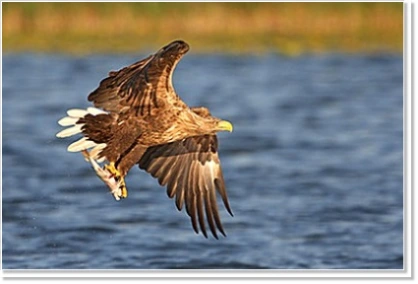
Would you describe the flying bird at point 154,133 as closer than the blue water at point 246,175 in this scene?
Yes

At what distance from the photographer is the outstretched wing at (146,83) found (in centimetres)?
606

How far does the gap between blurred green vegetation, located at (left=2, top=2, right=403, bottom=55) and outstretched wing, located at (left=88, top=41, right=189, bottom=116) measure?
33.3 feet

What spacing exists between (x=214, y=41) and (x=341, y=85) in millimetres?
2158

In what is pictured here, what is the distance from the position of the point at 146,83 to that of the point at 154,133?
1.45ft

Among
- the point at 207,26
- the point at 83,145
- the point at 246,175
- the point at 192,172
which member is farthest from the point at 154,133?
the point at 207,26

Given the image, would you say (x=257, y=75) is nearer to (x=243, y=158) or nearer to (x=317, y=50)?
(x=317, y=50)

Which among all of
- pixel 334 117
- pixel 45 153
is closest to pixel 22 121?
pixel 45 153

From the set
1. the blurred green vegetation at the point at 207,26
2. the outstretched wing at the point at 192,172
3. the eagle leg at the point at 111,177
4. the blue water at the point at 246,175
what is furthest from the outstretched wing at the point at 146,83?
the blurred green vegetation at the point at 207,26

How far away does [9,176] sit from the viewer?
36.8 ft

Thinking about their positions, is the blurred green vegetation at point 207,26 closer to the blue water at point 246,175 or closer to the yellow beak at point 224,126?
the blue water at point 246,175

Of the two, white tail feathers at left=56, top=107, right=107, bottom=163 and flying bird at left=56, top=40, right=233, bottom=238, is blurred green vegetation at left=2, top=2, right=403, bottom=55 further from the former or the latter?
white tail feathers at left=56, top=107, right=107, bottom=163

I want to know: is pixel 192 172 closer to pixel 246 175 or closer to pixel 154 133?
pixel 154 133

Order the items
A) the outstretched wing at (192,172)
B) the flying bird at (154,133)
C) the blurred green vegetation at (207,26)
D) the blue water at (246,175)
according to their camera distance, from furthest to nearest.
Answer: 1. the blurred green vegetation at (207,26)
2. the blue water at (246,175)
3. the outstretched wing at (192,172)
4. the flying bird at (154,133)

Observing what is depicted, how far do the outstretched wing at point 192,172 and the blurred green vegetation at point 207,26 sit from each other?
9342mm
